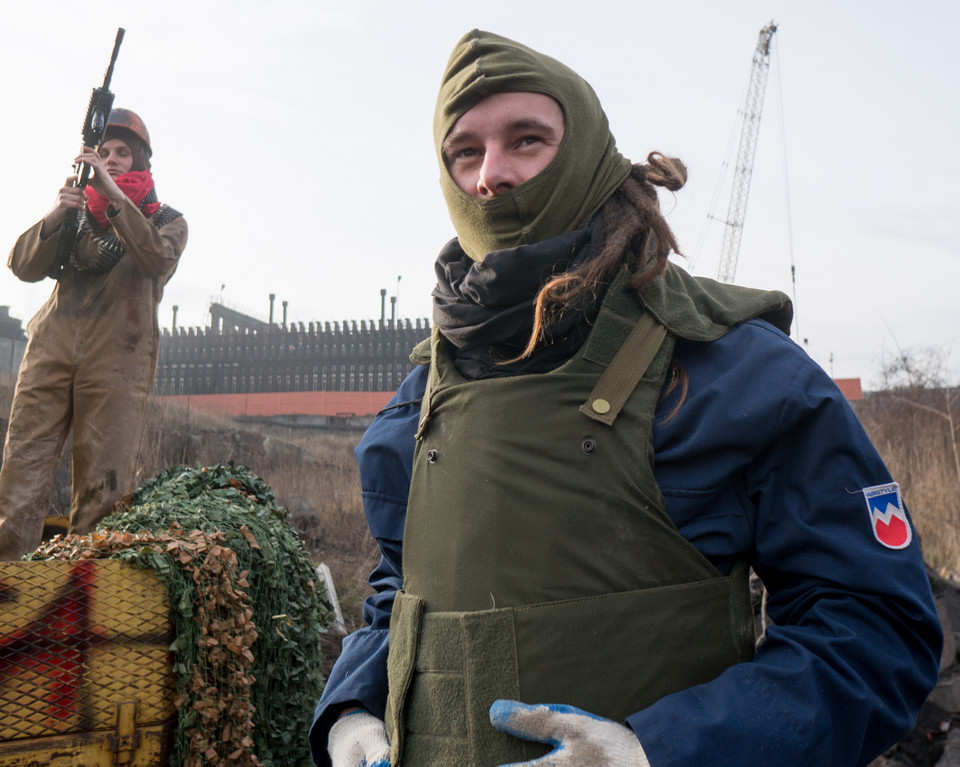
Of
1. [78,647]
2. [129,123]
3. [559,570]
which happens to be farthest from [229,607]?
[129,123]

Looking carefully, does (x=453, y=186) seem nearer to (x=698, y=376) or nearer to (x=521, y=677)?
(x=698, y=376)

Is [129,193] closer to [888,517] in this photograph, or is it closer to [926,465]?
[888,517]

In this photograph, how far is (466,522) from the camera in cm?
130

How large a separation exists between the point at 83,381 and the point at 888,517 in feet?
14.8

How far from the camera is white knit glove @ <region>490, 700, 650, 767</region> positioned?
111 cm

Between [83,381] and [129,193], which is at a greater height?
[129,193]

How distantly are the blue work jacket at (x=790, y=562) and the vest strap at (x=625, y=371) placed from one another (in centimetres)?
7

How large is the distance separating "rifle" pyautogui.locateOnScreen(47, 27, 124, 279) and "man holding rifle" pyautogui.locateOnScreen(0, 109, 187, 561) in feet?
0.10

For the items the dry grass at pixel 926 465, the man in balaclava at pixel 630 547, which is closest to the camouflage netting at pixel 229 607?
the man in balaclava at pixel 630 547

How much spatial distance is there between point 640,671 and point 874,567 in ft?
1.22

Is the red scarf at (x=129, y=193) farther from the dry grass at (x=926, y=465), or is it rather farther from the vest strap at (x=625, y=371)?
the dry grass at (x=926, y=465)

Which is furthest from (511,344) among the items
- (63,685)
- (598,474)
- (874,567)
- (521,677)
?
(63,685)

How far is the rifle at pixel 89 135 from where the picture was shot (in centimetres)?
461

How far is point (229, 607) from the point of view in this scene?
2775 millimetres
